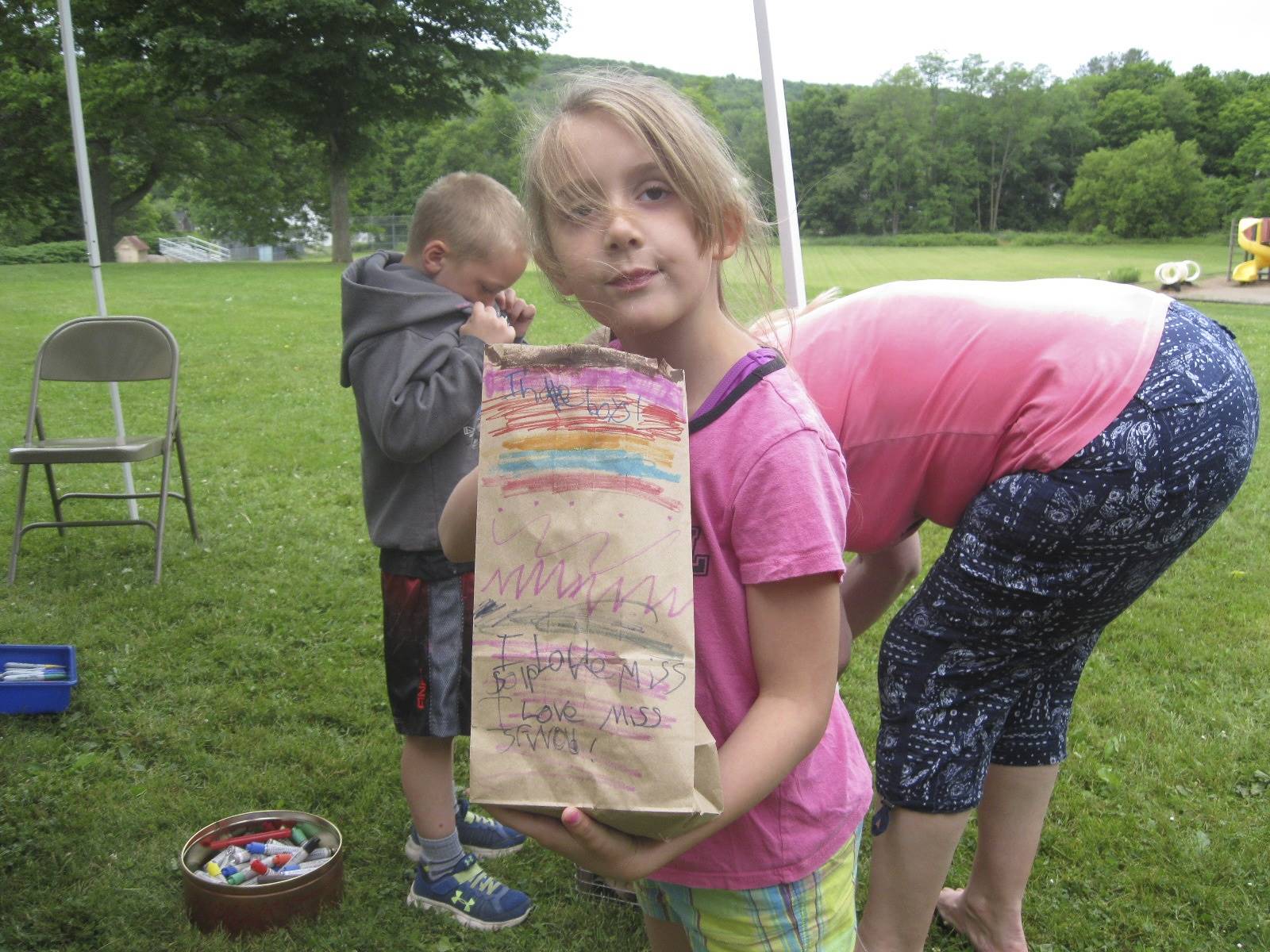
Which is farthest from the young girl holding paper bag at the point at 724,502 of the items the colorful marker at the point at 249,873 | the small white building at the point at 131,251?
the small white building at the point at 131,251

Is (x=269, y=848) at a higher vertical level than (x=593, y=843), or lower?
lower

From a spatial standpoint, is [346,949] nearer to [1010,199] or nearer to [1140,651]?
[1140,651]

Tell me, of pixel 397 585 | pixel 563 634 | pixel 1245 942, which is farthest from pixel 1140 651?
pixel 563 634

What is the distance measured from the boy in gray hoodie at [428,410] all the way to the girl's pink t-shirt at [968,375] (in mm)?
718

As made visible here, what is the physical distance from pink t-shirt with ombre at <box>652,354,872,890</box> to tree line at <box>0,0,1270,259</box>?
16.9 inches

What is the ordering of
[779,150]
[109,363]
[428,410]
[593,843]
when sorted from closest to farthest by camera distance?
[593,843]
[428,410]
[779,150]
[109,363]

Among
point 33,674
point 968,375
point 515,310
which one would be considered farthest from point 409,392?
point 33,674

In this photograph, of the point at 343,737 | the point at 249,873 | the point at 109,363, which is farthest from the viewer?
the point at 109,363

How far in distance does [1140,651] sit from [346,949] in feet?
9.91

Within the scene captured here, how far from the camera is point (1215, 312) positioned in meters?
11.5

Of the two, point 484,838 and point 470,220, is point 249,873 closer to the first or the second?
point 484,838

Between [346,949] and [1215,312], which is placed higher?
[1215,312]

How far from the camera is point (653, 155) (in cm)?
113

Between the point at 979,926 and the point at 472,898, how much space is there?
1.17 meters
